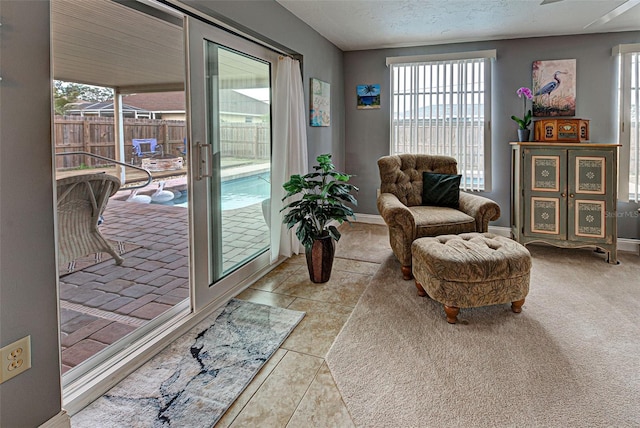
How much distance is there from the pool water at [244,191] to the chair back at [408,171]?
1.19 m

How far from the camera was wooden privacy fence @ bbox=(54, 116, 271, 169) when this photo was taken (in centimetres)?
297

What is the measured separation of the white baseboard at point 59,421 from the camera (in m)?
1.46

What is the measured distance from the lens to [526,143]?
3.90 m

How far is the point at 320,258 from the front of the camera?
3115 millimetres

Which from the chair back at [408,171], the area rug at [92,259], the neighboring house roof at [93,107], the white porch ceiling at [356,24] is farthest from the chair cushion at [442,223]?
the neighboring house roof at [93,107]

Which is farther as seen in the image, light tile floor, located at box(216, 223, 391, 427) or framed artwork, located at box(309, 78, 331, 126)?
framed artwork, located at box(309, 78, 331, 126)

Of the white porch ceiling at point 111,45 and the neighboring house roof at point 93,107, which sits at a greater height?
the white porch ceiling at point 111,45

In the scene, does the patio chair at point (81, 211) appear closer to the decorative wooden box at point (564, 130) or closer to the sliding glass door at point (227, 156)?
the sliding glass door at point (227, 156)

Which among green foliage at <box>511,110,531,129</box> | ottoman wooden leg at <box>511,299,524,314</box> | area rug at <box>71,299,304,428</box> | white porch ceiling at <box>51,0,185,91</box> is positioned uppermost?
white porch ceiling at <box>51,0,185,91</box>

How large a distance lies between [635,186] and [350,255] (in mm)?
3148

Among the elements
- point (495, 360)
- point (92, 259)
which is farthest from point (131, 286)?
point (495, 360)

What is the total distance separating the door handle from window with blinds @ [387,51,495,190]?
10.2ft

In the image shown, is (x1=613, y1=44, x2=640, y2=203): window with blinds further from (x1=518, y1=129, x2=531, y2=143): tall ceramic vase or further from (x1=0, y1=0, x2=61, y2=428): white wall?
(x1=0, y1=0, x2=61, y2=428): white wall

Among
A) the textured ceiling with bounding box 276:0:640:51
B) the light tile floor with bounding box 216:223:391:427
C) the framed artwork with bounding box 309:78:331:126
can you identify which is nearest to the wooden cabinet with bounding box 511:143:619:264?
the textured ceiling with bounding box 276:0:640:51
